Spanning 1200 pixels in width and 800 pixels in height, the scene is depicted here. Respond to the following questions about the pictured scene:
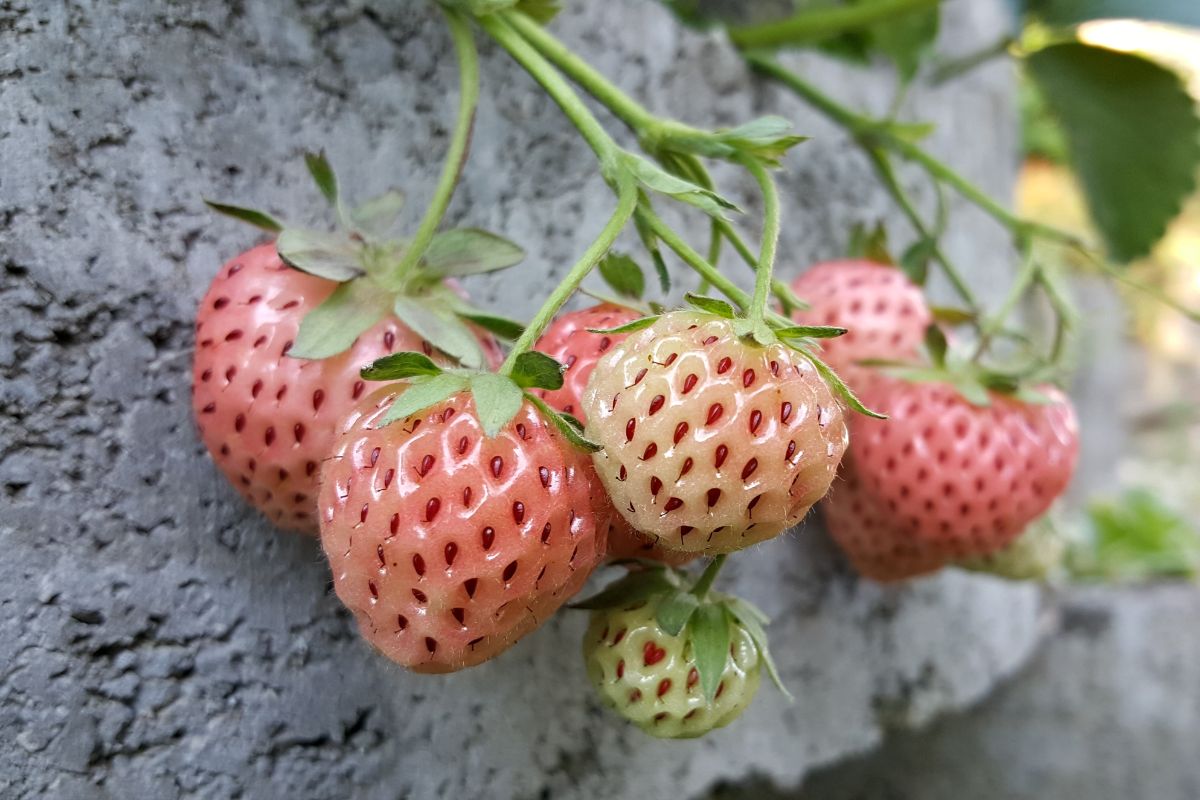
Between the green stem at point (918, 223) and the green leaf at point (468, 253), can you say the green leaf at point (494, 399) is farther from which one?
the green stem at point (918, 223)

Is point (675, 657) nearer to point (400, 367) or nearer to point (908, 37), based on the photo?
point (400, 367)

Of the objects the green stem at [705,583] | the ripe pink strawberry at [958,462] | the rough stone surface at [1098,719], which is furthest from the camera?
the rough stone surface at [1098,719]

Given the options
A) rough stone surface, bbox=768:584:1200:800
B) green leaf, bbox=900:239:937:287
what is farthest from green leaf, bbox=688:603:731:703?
rough stone surface, bbox=768:584:1200:800

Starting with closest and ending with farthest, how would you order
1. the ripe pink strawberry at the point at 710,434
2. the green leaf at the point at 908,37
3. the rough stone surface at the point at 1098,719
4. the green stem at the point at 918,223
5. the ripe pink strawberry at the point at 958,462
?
the ripe pink strawberry at the point at 710,434, the ripe pink strawberry at the point at 958,462, the green stem at the point at 918,223, the green leaf at the point at 908,37, the rough stone surface at the point at 1098,719

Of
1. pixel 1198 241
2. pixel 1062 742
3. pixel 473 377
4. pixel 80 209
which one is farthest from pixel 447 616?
pixel 1198 241

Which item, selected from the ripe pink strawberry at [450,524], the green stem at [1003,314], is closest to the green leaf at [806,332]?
the ripe pink strawberry at [450,524]

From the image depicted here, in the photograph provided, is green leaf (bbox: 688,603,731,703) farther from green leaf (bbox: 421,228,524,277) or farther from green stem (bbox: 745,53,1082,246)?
green stem (bbox: 745,53,1082,246)
